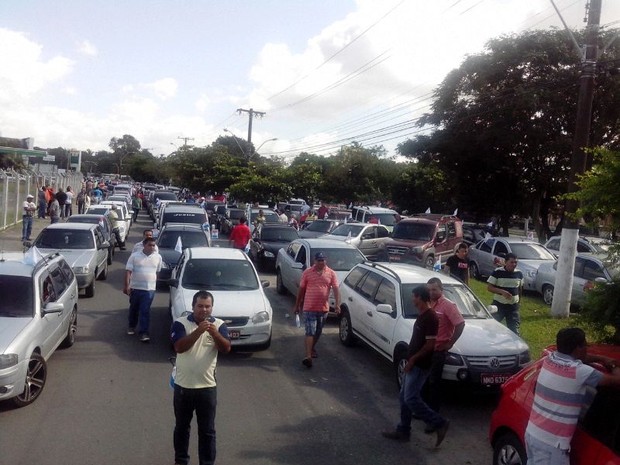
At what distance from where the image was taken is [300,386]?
8.54 meters

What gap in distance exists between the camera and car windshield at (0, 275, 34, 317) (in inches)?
304

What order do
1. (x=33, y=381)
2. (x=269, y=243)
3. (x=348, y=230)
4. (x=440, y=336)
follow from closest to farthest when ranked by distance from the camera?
(x=440, y=336) → (x=33, y=381) → (x=269, y=243) → (x=348, y=230)

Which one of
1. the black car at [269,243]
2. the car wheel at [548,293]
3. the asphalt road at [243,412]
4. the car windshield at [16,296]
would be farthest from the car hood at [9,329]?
the car wheel at [548,293]

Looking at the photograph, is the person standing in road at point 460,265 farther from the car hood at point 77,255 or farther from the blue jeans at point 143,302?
the car hood at point 77,255

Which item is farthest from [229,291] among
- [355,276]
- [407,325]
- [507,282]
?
[507,282]

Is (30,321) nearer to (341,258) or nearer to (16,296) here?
(16,296)

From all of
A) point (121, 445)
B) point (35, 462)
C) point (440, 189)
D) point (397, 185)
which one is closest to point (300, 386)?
point (121, 445)

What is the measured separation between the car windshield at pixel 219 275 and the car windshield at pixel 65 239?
5040 mm

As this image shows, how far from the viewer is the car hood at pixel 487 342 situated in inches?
317

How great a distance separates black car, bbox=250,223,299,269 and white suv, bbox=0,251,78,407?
994 centimetres

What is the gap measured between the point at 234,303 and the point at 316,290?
1.49 m

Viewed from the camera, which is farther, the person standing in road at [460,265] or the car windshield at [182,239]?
the car windshield at [182,239]

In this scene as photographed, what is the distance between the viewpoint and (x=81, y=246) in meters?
15.0

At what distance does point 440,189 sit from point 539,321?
29752mm
